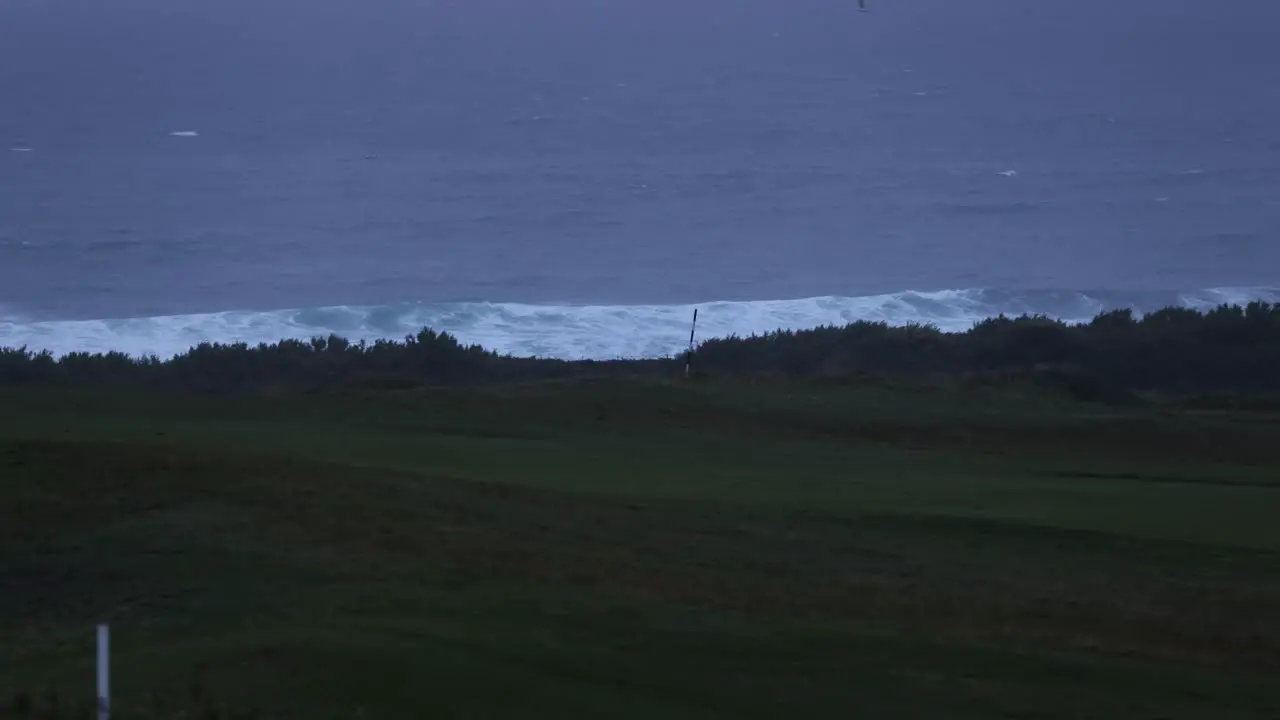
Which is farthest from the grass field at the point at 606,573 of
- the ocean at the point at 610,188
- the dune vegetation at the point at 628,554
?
the ocean at the point at 610,188

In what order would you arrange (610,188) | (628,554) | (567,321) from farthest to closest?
(610,188) → (567,321) → (628,554)

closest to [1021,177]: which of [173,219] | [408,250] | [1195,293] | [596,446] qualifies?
[1195,293]

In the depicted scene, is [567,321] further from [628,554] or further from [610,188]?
[628,554]

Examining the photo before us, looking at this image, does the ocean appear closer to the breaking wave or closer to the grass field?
the breaking wave

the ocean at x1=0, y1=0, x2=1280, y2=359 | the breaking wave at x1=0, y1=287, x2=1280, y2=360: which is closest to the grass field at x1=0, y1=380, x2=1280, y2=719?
the breaking wave at x1=0, y1=287, x2=1280, y2=360

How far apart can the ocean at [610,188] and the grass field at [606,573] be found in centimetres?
2193

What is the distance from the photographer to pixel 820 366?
32938mm

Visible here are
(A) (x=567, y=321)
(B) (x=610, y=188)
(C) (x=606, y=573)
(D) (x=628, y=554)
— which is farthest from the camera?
(B) (x=610, y=188)

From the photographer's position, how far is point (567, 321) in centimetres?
4431

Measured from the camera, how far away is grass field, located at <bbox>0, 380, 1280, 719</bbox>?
8992mm

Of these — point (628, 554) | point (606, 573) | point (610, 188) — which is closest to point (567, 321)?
point (610, 188)

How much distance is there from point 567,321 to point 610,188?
27.9 meters

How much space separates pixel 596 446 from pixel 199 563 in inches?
355

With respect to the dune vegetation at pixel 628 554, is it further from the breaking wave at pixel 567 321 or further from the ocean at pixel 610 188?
the ocean at pixel 610 188
